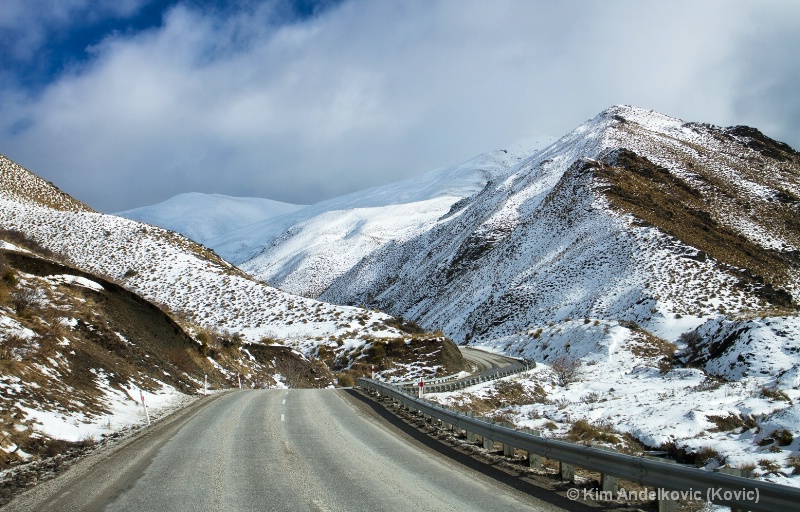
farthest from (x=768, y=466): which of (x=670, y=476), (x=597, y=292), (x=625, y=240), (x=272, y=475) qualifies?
(x=625, y=240)

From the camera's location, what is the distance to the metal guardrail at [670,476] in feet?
17.3

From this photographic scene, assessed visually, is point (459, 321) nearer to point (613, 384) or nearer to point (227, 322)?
point (227, 322)

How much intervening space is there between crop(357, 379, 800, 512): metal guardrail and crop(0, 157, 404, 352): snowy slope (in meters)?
31.3

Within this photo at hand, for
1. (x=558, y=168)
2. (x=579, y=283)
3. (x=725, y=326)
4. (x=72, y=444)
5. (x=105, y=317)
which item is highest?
(x=558, y=168)

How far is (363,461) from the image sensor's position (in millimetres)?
9750

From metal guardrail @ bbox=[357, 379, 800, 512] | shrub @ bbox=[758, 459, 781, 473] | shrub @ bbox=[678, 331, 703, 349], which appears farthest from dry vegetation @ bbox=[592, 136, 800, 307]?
metal guardrail @ bbox=[357, 379, 800, 512]

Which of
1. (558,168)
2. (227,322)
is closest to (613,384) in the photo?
(227,322)

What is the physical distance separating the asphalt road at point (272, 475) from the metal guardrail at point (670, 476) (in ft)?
3.10

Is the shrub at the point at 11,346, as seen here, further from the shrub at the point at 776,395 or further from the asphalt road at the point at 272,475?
the shrub at the point at 776,395

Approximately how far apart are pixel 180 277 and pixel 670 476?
4716 centimetres

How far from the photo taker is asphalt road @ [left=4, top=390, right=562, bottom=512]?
7.12 m

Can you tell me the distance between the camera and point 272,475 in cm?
860

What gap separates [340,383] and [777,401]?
23.3 meters

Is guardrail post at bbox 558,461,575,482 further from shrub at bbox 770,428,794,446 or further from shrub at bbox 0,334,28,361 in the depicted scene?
shrub at bbox 0,334,28,361
